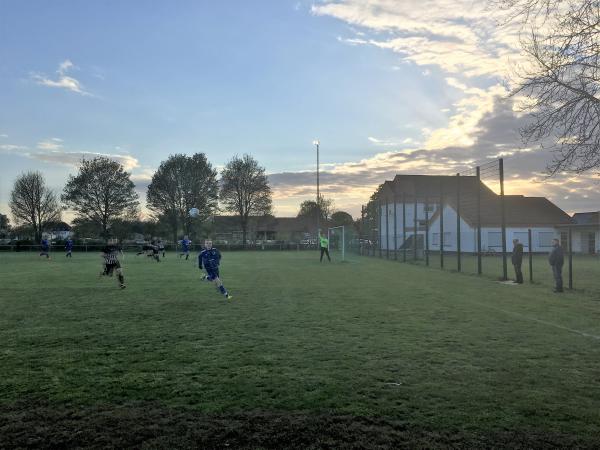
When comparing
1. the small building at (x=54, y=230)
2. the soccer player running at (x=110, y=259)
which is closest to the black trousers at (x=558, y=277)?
the soccer player running at (x=110, y=259)

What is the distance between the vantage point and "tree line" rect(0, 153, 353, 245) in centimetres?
6038

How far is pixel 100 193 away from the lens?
6066cm

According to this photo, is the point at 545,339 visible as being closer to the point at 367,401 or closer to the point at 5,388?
the point at 367,401

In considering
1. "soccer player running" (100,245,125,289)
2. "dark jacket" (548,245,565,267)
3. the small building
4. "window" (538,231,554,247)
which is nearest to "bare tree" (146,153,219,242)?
the small building

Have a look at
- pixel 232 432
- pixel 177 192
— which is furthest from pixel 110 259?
pixel 177 192

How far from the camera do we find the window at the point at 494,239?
42.8m

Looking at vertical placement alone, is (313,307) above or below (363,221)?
below

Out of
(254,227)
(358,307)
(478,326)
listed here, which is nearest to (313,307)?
(358,307)

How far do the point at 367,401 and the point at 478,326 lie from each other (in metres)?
4.96

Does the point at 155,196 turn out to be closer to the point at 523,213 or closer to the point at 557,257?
the point at 523,213

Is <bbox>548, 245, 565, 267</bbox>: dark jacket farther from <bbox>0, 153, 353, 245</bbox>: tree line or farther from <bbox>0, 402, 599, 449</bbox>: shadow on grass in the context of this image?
<bbox>0, 153, 353, 245</bbox>: tree line

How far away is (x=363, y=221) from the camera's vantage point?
43719 mm

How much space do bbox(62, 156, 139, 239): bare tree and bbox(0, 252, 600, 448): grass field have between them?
171 feet

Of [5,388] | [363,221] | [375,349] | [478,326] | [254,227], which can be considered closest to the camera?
[5,388]
